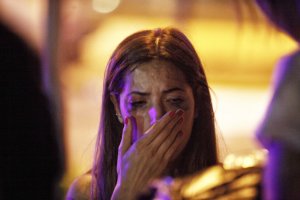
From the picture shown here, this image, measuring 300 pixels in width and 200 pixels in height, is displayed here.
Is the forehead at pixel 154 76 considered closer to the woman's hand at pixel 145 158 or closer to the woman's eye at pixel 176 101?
the woman's eye at pixel 176 101

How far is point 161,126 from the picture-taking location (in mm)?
1180

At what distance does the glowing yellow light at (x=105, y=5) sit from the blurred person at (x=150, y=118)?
4.42ft

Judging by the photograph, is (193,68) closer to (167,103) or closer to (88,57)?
(167,103)

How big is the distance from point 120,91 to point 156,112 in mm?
154

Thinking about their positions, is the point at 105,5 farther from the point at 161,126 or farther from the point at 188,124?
the point at 161,126

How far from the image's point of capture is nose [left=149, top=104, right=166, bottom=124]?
1.27 m

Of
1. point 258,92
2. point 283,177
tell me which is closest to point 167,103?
point 283,177

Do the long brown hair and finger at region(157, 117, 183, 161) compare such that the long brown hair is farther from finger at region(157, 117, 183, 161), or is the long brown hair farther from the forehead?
finger at region(157, 117, 183, 161)

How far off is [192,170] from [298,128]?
0.60m

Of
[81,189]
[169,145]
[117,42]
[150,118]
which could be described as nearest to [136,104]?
[150,118]

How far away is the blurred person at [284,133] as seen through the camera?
0.77 meters

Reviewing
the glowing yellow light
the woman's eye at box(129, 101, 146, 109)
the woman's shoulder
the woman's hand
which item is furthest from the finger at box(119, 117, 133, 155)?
the glowing yellow light

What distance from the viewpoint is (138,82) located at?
4.43 feet

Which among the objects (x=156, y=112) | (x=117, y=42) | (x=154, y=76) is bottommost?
(x=156, y=112)
